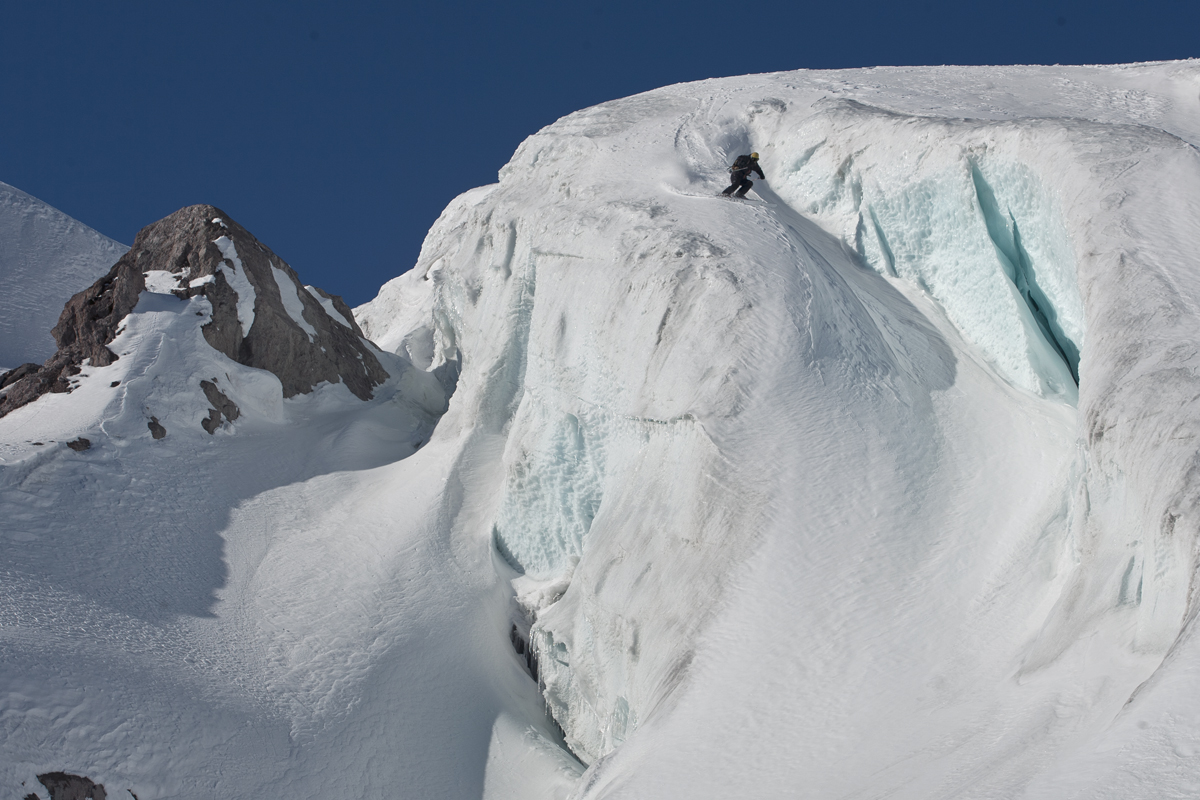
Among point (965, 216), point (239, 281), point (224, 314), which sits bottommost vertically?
point (965, 216)

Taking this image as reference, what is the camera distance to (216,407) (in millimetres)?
16391

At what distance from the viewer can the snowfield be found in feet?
26.3

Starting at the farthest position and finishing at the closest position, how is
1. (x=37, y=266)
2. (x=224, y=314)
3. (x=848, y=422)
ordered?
(x=37, y=266) → (x=224, y=314) → (x=848, y=422)

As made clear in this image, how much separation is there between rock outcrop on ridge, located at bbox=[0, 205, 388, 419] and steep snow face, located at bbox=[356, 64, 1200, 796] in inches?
126

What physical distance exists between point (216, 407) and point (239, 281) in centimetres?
299

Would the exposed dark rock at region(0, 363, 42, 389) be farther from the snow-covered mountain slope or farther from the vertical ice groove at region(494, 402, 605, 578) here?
the vertical ice groove at region(494, 402, 605, 578)

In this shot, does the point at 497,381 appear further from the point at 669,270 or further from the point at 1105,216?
the point at 1105,216

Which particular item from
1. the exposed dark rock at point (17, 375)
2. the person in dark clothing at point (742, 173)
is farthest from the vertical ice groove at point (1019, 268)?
the exposed dark rock at point (17, 375)

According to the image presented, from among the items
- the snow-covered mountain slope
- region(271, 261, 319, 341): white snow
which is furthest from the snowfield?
the snow-covered mountain slope

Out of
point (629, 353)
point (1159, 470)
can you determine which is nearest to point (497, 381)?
point (629, 353)

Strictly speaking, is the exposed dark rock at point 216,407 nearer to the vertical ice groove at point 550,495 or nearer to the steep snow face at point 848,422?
the steep snow face at point 848,422

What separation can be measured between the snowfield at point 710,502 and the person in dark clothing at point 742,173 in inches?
16.5

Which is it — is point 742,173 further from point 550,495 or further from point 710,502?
point 710,502

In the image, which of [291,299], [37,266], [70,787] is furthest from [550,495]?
[37,266]
